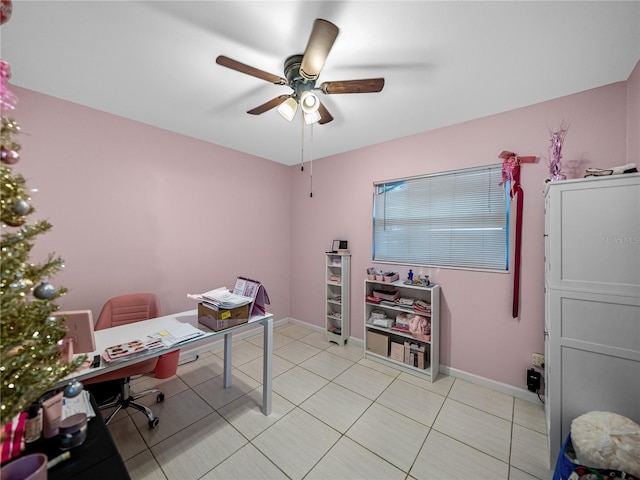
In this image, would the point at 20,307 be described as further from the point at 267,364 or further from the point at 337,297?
the point at 337,297

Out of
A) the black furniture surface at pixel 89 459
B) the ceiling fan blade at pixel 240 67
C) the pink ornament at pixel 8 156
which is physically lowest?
the black furniture surface at pixel 89 459

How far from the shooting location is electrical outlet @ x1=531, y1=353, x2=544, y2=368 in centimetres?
212

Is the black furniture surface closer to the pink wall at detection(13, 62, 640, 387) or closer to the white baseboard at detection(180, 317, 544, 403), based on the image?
the pink wall at detection(13, 62, 640, 387)

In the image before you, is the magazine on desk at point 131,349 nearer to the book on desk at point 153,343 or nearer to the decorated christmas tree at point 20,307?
the book on desk at point 153,343

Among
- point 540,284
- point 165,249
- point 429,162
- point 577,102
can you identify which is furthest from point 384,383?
point 577,102

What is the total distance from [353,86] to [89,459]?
2.19m

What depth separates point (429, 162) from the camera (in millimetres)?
2740

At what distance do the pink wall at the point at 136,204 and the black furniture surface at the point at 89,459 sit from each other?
1.77 metres

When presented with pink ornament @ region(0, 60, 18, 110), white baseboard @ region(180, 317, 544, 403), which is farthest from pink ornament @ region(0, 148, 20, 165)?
white baseboard @ region(180, 317, 544, 403)

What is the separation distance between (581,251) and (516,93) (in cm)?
136

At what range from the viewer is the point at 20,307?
775 mm

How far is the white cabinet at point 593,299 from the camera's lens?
1.39 metres

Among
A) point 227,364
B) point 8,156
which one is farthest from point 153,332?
point 8,156

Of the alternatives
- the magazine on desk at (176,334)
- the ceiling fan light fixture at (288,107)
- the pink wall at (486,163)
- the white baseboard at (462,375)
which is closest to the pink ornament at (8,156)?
the magazine on desk at (176,334)
